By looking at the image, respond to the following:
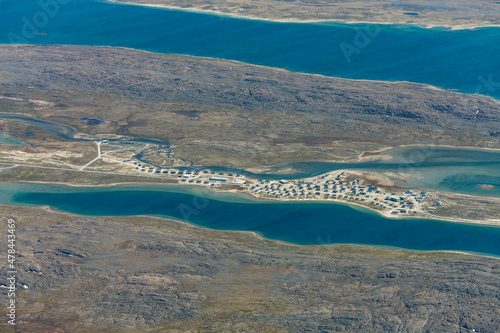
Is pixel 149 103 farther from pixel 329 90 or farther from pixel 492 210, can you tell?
pixel 492 210

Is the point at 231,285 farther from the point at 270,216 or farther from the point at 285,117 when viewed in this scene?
the point at 285,117

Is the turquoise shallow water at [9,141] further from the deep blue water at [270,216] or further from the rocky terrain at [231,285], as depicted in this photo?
the rocky terrain at [231,285]

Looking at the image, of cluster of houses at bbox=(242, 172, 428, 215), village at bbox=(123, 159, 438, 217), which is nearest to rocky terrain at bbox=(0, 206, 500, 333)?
village at bbox=(123, 159, 438, 217)

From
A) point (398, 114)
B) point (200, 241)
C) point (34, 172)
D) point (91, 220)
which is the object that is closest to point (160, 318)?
point (200, 241)

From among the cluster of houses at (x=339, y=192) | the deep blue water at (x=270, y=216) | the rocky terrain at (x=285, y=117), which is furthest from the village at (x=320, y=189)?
the rocky terrain at (x=285, y=117)

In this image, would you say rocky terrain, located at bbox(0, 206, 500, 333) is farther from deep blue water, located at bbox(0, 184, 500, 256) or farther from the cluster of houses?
the cluster of houses
